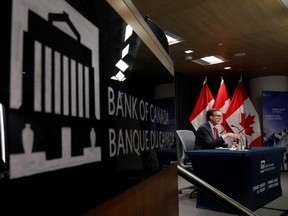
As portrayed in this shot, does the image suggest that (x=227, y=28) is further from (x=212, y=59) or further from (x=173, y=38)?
(x=212, y=59)

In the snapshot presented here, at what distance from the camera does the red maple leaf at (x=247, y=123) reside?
20.4ft

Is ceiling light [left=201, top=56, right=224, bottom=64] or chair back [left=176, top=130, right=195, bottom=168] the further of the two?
ceiling light [left=201, top=56, right=224, bottom=64]

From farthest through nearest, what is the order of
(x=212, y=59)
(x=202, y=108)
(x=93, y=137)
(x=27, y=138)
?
(x=202, y=108) → (x=212, y=59) → (x=93, y=137) → (x=27, y=138)

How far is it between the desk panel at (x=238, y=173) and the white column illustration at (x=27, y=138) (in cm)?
273

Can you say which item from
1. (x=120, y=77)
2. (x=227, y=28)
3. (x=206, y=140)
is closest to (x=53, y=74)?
(x=120, y=77)

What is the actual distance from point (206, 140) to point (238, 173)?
84cm

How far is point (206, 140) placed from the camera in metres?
3.66

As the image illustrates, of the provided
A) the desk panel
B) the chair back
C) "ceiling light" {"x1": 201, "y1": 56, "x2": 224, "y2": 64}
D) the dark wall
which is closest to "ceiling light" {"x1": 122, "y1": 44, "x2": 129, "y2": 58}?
the dark wall

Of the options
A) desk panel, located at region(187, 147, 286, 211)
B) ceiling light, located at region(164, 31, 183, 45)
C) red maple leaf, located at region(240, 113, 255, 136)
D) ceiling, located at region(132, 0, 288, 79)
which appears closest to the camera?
desk panel, located at region(187, 147, 286, 211)

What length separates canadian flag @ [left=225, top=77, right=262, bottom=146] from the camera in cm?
605

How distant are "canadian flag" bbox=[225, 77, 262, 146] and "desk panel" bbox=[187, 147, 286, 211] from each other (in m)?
2.74

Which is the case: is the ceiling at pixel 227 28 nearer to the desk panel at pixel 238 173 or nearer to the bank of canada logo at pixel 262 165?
the desk panel at pixel 238 173

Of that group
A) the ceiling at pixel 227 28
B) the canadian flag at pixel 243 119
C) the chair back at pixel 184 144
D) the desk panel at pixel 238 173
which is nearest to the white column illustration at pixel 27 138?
the desk panel at pixel 238 173

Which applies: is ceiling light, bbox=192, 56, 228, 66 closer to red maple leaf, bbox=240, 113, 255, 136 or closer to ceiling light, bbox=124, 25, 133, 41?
red maple leaf, bbox=240, 113, 255, 136
